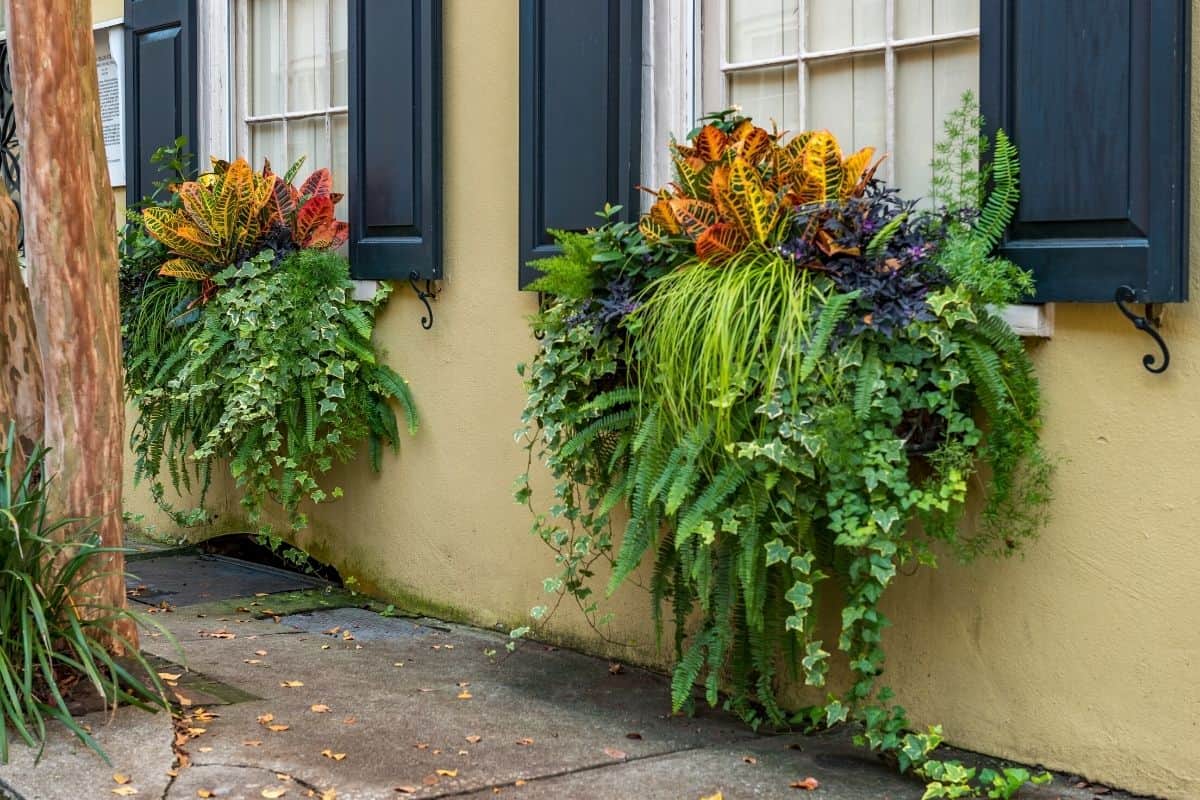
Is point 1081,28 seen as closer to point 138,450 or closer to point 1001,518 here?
point 1001,518

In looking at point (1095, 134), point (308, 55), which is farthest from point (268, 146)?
point (1095, 134)

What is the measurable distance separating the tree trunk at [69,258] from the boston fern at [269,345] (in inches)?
56.9

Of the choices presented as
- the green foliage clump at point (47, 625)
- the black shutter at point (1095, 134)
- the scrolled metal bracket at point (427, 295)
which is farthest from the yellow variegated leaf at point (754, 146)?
the green foliage clump at point (47, 625)

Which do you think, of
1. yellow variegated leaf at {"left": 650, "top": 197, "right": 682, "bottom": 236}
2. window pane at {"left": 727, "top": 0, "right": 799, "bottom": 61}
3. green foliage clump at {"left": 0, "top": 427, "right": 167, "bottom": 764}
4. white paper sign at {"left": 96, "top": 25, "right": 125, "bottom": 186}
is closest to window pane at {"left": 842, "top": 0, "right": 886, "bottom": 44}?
window pane at {"left": 727, "top": 0, "right": 799, "bottom": 61}

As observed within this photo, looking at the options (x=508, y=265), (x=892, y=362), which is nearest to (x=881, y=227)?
(x=892, y=362)

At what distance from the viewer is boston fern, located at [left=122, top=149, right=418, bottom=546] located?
6.23 meters

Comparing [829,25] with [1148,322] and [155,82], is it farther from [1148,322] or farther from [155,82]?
[155,82]

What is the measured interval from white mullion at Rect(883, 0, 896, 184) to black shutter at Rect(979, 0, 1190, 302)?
43 cm

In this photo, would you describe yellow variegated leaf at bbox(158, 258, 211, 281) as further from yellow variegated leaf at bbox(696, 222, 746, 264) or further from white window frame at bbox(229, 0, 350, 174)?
yellow variegated leaf at bbox(696, 222, 746, 264)

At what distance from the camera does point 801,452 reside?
3955 mm

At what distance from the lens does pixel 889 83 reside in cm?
455

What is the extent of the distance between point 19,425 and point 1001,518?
122 inches

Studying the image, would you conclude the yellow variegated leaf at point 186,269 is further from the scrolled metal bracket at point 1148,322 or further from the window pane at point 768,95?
the scrolled metal bracket at point 1148,322

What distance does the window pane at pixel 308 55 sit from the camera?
6.80 m
